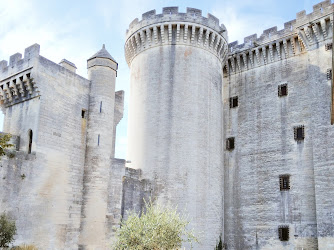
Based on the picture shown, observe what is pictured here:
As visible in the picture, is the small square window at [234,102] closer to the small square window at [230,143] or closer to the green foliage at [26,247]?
the small square window at [230,143]

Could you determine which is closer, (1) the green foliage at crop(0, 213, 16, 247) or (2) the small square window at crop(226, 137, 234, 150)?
(1) the green foliage at crop(0, 213, 16, 247)

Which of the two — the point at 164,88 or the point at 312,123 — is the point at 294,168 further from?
the point at 164,88

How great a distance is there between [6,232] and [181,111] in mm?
11419

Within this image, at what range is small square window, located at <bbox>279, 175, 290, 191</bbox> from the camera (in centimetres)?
2139

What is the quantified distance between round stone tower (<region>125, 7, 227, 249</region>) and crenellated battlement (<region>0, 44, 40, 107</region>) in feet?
23.4

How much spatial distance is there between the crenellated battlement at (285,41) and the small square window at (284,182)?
24.0 feet

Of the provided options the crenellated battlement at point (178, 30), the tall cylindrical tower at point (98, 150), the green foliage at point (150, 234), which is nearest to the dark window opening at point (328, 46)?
the crenellated battlement at point (178, 30)

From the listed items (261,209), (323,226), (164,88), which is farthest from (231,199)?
(164,88)

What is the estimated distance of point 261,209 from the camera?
22.0 m

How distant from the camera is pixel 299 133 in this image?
21.8 metres

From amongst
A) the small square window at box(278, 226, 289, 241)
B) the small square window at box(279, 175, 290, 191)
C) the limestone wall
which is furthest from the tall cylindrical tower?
the small square window at box(279, 175, 290, 191)

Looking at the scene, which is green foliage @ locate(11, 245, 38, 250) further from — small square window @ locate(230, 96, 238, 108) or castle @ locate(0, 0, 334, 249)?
small square window @ locate(230, 96, 238, 108)

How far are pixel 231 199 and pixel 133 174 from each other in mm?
6277

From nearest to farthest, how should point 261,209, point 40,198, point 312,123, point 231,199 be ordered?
point 40,198 → point 312,123 → point 261,209 → point 231,199
